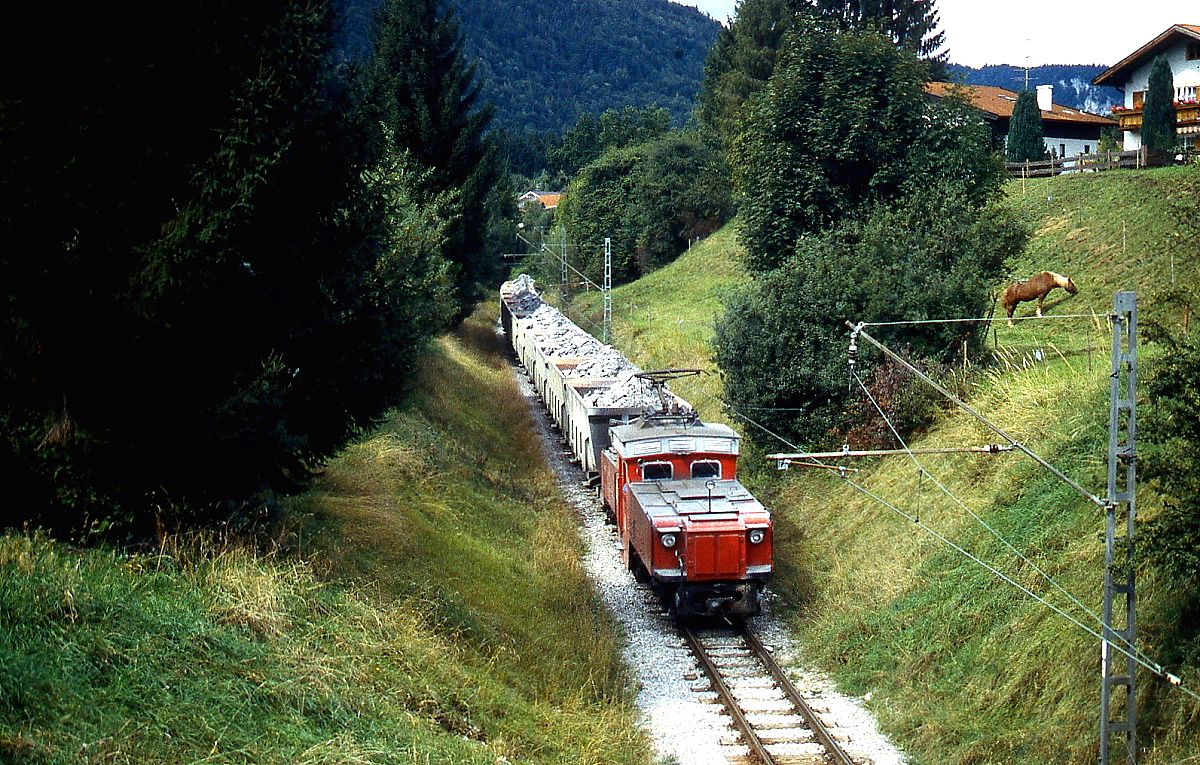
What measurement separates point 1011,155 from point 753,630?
125ft

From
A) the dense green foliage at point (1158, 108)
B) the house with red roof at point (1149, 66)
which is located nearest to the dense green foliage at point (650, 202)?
the house with red roof at point (1149, 66)

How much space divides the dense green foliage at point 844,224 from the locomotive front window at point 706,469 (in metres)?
4.84

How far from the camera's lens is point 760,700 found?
530 inches

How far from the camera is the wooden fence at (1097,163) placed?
37531mm

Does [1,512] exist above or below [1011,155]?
below

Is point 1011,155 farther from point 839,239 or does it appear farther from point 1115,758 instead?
point 1115,758

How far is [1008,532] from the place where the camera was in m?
15.0

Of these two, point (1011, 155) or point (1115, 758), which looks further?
point (1011, 155)

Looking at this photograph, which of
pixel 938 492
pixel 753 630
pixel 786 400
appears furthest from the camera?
pixel 786 400

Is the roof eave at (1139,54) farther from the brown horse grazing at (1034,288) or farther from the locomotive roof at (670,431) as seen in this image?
the locomotive roof at (670,431)

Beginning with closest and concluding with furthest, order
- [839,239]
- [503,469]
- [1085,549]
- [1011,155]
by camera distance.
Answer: [1085,549], [839,239], [503,469], [1011,155]

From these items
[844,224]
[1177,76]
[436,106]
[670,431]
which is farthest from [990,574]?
[1177,76]

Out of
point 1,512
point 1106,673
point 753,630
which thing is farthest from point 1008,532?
point 1,512

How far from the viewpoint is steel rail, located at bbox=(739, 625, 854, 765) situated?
38.0 ft
